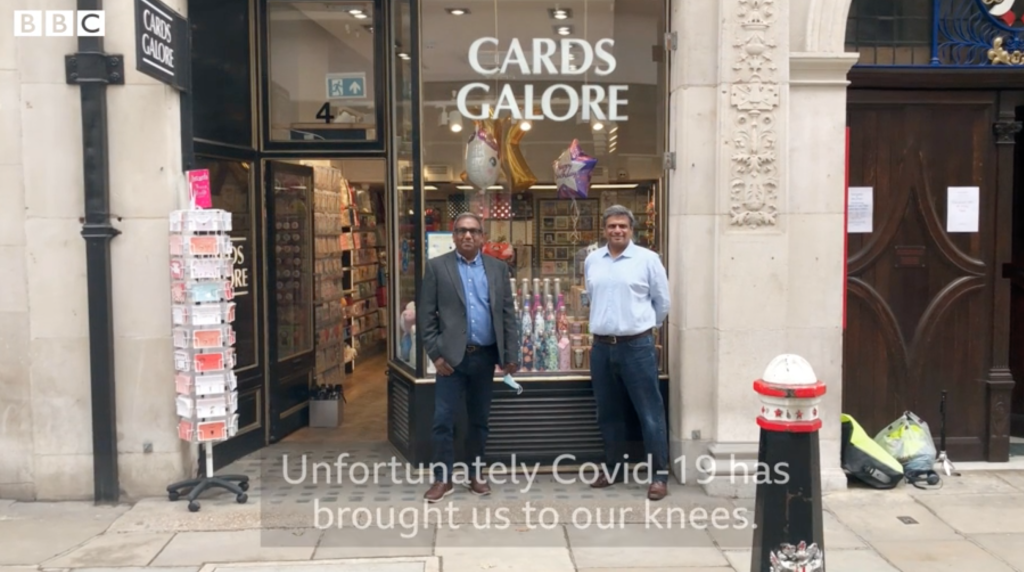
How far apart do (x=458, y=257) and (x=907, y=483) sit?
3.65 meters

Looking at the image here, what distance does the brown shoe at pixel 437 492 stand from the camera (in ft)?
19.3

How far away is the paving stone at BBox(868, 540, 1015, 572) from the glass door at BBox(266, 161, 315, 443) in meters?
4.86

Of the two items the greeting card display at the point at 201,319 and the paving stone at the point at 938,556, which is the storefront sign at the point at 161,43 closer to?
the greeting card display at the point at 201,319

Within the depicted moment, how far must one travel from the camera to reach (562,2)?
657cm

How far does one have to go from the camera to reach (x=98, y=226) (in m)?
5.74

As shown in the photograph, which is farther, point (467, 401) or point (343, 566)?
point (467, 401)

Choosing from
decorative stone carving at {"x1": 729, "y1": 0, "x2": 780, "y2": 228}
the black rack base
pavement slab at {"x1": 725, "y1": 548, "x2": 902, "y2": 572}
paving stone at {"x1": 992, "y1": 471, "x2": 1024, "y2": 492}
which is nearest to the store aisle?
the black rack base

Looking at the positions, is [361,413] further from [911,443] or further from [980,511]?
[980,511]

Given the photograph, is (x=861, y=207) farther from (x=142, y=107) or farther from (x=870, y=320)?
(x=142, y=107)

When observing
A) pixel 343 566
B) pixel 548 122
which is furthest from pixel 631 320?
pixel 343 566

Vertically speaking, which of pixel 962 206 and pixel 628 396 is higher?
pixel 962 206

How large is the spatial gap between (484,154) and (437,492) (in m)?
2.52

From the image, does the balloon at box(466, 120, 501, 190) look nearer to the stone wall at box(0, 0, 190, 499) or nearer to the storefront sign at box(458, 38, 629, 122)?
the storefront sign at box(458, 38, 629, 122)

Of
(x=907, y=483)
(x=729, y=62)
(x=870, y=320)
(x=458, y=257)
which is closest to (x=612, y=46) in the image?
(x=729, y=62)
